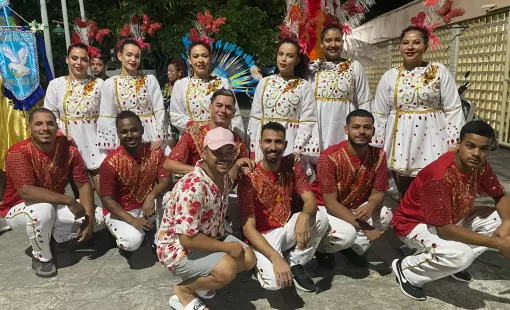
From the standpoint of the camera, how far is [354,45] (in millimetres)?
4391

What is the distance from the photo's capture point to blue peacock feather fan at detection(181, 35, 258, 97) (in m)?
4.77

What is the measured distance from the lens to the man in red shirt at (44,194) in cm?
314

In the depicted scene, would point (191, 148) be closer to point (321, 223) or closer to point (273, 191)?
point (273, 191)

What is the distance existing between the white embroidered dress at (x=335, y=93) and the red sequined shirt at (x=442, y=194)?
990 millimetres

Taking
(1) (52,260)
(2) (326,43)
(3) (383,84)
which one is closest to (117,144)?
(1) (52,260)

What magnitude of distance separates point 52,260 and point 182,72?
378 centimetres

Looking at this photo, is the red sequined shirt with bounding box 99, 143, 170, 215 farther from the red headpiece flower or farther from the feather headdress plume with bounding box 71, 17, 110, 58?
the feather headdress plume with bounding box 71, 17, 110, 58

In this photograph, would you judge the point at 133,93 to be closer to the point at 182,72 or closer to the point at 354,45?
the point at 354,45

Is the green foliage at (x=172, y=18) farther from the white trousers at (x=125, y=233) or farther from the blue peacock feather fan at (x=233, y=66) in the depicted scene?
the white trousers at (x=125, y=233)

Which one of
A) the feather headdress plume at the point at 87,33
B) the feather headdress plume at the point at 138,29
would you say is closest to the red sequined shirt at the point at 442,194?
the feather headdress plume at the point at 138,29

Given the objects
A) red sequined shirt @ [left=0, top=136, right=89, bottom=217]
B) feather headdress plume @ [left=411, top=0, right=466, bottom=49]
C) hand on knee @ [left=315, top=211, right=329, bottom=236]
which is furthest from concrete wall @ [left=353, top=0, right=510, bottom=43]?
red sequined shirt @ [left=0, top=136, right=89, bottom=217]

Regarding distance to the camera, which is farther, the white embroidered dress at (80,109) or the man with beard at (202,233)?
the white embroidered dress at (80,109)

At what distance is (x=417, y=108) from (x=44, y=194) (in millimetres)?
2794

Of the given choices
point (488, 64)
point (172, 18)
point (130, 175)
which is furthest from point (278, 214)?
point (172, 18)
